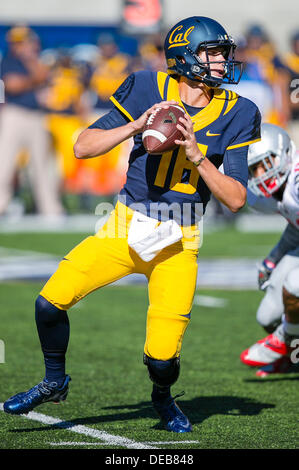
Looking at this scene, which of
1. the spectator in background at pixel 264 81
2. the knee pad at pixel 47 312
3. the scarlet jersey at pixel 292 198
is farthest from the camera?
the spectator in background at pixel 264 81

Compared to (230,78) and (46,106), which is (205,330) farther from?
(46,106)

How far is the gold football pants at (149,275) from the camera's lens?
168 inches

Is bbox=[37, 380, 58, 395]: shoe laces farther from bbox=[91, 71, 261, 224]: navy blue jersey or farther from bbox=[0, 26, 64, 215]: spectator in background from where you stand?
bbox=[0, 26, 64, 215]: spectator in background

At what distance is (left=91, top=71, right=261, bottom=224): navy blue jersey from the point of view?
14.0ft

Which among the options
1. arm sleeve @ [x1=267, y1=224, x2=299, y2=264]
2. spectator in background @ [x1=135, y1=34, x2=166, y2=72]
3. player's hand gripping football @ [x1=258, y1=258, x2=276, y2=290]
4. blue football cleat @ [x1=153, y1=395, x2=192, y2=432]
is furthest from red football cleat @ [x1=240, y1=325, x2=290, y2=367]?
spectator in background @ [x1=135, y1=34, x2=166, y2=72]

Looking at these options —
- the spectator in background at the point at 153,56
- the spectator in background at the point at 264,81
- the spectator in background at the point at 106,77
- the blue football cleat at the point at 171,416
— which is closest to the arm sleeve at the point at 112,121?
the blue football cleat at the point at 171,416

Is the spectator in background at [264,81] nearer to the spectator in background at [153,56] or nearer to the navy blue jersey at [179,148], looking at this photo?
the spectator in background at [153,56]

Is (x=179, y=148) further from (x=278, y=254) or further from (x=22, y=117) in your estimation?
(x=22, y=117)

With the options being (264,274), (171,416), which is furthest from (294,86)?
(171,416)

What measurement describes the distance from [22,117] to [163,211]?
932 centimetres

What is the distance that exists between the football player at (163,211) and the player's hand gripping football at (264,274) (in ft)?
5.24

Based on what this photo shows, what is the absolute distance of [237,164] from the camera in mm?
4215

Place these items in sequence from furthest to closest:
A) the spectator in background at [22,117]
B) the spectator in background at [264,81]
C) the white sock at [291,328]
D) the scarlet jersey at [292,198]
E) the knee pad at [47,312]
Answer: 1. the spectator in background at [264,81]
2. the spectator in background at [22,117]
3. the white sock at [291,328]
4. the scarlet jersey at [292,198]
5. the knee pad at [47,312]
